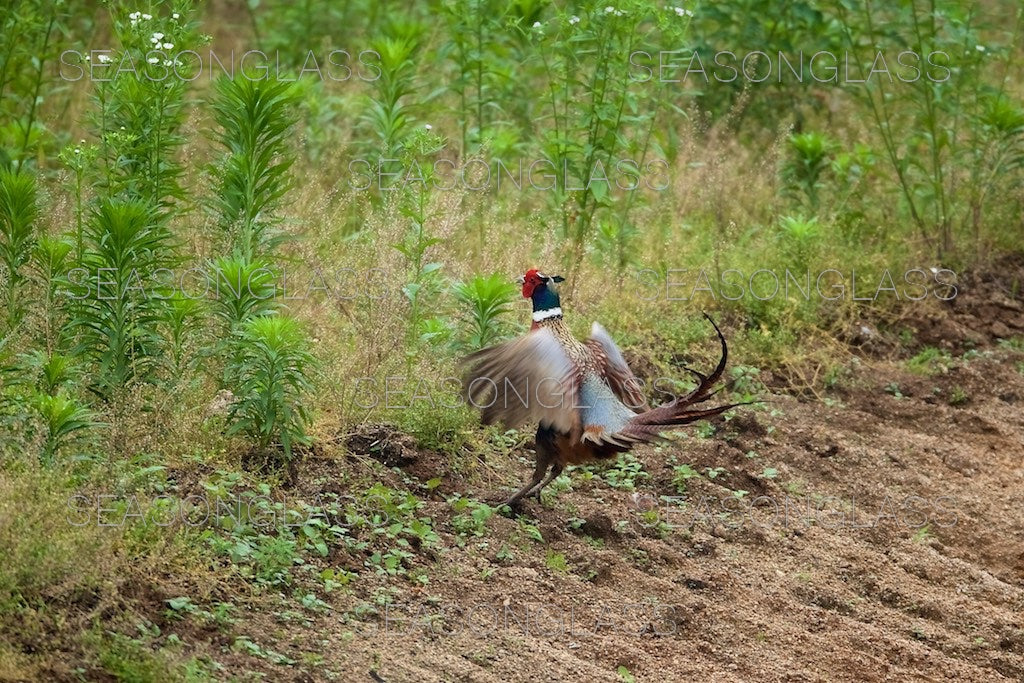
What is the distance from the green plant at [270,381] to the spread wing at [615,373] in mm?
1314

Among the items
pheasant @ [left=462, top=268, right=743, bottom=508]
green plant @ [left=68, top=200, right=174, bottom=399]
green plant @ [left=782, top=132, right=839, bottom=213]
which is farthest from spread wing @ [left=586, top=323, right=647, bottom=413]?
green plant @ [left=782, top=132, right=839, bottom=213]

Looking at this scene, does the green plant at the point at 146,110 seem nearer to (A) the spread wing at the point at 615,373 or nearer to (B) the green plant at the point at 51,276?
(B) the green plant at the point at 51,276

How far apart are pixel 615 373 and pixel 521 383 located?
2.25 ft

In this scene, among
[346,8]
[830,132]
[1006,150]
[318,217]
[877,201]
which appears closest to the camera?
[318,217]

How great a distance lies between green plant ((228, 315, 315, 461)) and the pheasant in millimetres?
694

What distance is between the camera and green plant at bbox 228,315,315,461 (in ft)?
17.0

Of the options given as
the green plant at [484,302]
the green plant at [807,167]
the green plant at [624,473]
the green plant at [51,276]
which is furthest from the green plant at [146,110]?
the green plant at [807,167]

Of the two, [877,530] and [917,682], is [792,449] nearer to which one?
[877,530]

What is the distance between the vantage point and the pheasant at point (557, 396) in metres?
5.46

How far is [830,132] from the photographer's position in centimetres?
998

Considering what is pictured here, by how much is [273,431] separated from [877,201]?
17.0 ft

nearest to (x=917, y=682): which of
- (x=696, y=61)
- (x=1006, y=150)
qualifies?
(x=1006, y=150)

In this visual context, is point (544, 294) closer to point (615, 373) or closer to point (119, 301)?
point (615, 373)

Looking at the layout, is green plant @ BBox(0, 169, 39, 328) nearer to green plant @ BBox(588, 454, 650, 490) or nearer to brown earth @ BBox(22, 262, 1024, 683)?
brown earth @ BBox(22, 262, 1024, 683)
